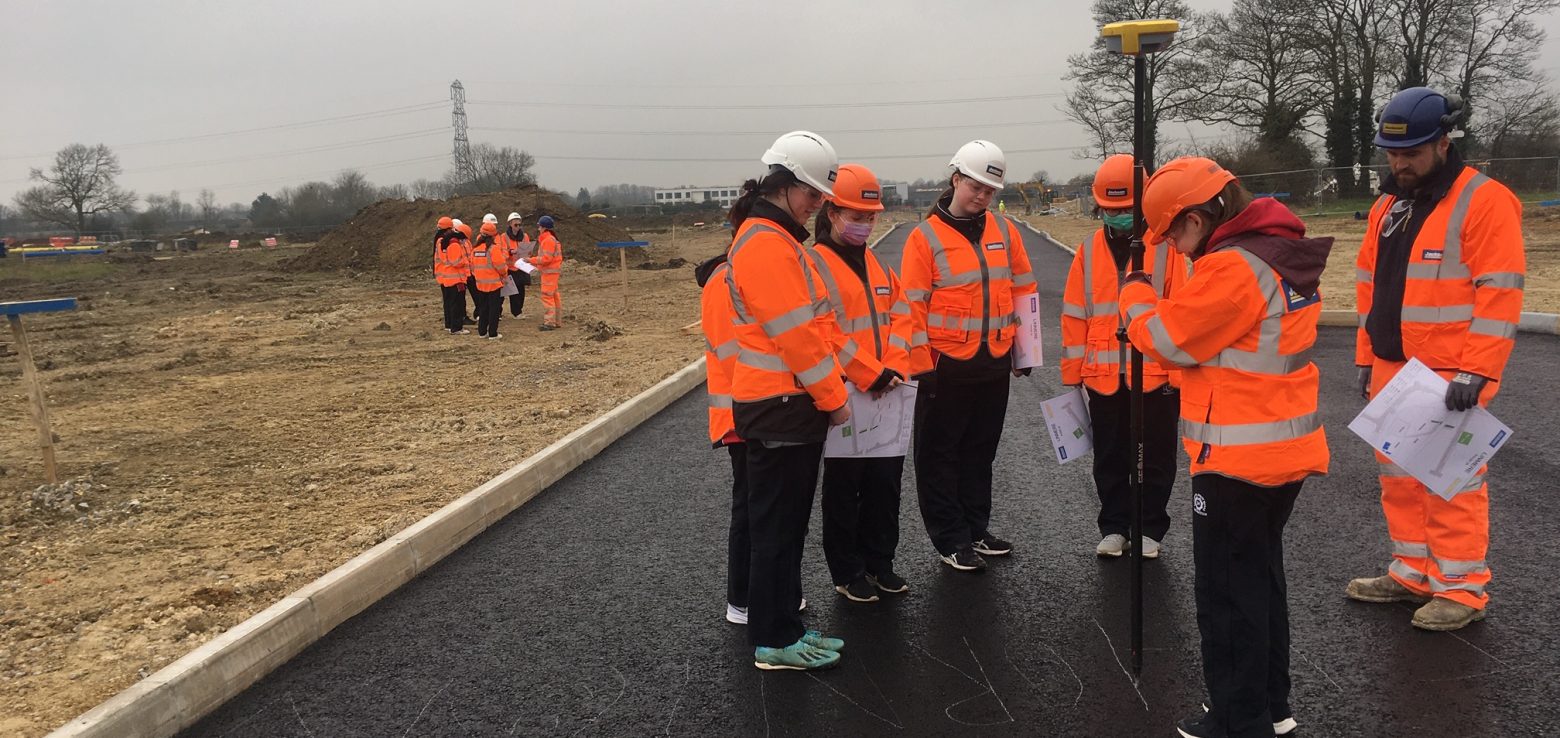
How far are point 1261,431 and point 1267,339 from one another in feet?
0.91

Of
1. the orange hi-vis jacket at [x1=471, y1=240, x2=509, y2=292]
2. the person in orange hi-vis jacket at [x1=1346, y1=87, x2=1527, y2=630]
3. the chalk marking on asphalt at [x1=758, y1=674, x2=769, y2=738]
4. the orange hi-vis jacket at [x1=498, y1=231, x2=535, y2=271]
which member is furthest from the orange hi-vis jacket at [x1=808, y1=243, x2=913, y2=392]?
the orange hi-vis jacket at [x1=498, y1=231, x2=535, y2=271]

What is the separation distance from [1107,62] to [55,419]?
144ft

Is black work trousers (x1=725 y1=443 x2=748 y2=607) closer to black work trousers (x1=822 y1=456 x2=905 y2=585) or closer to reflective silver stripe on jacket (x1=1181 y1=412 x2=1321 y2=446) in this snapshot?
black work trousers (x1=822 y1=456 x2=905 y2=585)

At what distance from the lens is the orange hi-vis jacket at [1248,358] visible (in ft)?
9.67

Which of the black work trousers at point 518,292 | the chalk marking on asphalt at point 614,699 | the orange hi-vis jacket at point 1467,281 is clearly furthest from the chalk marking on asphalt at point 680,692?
the black work trousers at point 518,292

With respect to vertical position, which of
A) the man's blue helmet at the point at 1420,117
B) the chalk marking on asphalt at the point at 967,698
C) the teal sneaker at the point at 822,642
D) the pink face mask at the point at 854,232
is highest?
the man's blue helmet at the point at 1420,117

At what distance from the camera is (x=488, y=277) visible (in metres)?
15.4

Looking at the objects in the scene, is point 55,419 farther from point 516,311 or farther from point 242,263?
point 242,263

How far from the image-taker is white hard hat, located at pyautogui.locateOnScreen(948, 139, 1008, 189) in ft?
15.7

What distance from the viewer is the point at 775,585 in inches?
154

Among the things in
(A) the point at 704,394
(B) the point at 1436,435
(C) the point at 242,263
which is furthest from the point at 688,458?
(C) the point at 242,263

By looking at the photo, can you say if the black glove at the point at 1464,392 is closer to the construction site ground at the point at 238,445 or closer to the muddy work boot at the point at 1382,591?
the muddy work boot at the point at 1382,591

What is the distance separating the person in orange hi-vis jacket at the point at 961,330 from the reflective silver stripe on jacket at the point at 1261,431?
1785 mm

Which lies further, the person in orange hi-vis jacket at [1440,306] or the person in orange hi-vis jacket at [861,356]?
the person in orange hi-vis jacket at [861,356]
